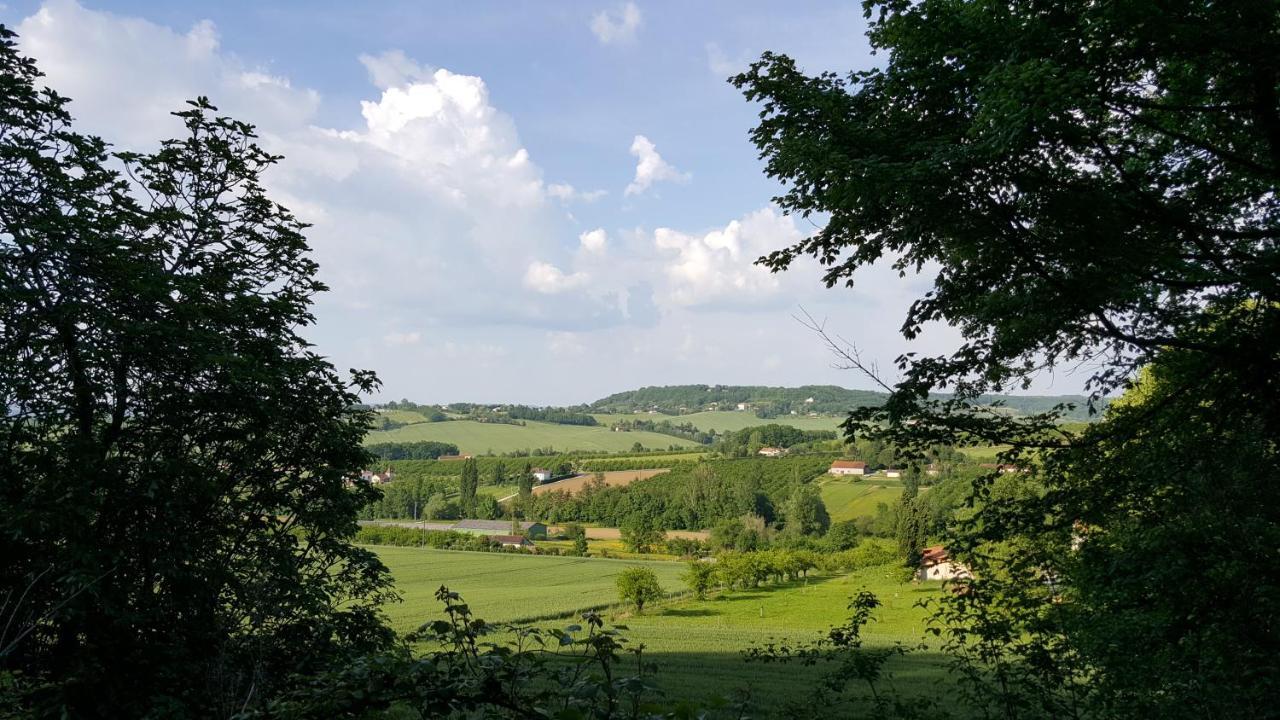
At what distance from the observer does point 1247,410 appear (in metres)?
7.39

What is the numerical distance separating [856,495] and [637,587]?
6137 centimetres

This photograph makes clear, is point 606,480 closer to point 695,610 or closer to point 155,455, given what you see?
point 695,610

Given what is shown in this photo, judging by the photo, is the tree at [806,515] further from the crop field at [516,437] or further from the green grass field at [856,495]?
the crop field at [516,437]

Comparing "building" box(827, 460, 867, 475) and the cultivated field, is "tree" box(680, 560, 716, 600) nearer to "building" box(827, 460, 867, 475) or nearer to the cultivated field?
the cultivated field

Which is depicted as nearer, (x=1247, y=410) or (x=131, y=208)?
(x=1247, y=410)

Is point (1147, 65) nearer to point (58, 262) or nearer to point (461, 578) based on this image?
point (58, 262)

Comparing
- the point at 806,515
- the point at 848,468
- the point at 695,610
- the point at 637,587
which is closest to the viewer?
the point at 637,587

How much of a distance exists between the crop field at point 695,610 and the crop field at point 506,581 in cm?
10

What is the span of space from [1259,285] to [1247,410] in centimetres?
211

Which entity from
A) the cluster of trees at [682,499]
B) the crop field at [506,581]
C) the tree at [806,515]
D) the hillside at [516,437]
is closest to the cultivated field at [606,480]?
the cluster of trees at [682,499]

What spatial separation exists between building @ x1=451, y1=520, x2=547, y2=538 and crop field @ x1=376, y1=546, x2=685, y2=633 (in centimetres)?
1487

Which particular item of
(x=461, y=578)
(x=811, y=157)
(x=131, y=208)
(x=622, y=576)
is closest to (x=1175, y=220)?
(x=811, y=157)

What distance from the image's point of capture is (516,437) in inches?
6708

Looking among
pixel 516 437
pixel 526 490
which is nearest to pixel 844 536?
pixel 526 490
